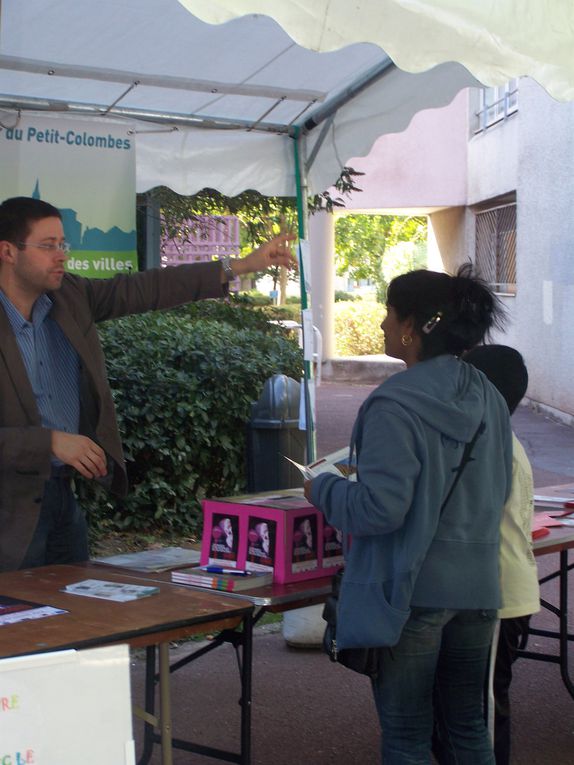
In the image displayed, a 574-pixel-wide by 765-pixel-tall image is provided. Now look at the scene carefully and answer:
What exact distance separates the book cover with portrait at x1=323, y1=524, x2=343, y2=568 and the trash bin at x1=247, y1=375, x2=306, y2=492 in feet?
10.2

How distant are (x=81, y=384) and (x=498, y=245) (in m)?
15.3

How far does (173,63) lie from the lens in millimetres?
4625

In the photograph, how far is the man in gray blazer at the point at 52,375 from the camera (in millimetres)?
3410

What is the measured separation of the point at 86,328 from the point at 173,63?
58.1 inches

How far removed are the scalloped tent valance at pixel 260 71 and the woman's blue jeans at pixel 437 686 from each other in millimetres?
1608

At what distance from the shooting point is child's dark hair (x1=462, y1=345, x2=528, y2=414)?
353 cm

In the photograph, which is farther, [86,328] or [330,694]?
[330,694]

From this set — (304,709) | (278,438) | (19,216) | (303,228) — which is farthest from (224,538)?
Result: (278,438)

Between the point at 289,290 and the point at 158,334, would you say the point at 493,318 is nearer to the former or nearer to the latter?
the point at 158,334

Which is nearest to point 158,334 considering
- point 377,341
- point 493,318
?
point 493,318

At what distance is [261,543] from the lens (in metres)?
3.44

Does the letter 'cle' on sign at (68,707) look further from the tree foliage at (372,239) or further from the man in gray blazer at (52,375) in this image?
the tree foliage at (372,239)

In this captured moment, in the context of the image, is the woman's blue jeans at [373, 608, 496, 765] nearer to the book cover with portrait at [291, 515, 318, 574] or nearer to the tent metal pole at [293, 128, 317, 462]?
the book cover with portrait at [291, 515, 318, 574]

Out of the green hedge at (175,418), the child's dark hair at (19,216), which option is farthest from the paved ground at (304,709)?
the child's dark hair at (19,216)
